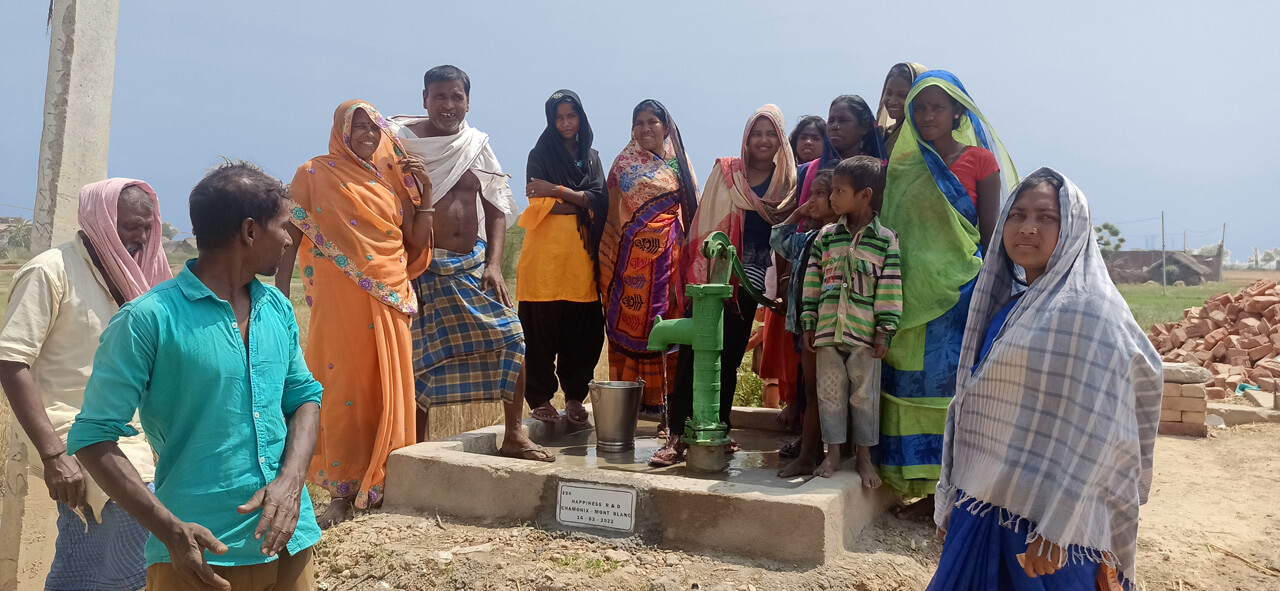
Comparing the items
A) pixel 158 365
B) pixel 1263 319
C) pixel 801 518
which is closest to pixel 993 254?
pixel 801 518

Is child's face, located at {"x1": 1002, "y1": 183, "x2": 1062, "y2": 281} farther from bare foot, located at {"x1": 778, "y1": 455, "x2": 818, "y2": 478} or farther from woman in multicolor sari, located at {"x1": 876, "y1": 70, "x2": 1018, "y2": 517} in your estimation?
bare foot, located at {"x1": 778, "y1": 455, "x2": 818, "y2": 478}

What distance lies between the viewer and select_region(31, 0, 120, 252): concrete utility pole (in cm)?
377

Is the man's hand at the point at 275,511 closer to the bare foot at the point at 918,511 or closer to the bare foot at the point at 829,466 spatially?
the bare foot at the point at 829,466

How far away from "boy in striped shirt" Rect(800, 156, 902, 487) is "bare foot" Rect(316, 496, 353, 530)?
223 centimetres

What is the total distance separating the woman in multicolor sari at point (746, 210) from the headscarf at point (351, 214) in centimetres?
152

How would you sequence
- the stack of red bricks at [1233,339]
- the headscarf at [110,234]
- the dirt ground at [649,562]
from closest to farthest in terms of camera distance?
1. the headscarf at [110,234]
2. the dirt ground at [649,562]
3. the stack of red bricks at [1233,339]

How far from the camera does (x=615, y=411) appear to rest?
166 inches

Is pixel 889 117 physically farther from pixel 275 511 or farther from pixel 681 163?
pixel 275 511

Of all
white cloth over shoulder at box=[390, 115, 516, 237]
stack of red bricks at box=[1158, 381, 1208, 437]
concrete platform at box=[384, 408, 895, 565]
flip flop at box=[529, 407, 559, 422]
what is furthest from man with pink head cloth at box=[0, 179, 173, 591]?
stack of red bricks at box=[1158, 381, 1208, 437]

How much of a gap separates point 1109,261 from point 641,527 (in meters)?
41.8

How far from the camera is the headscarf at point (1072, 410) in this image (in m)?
2.03

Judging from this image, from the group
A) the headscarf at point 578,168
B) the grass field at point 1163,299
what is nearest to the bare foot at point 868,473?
the headscarf at point 578,168

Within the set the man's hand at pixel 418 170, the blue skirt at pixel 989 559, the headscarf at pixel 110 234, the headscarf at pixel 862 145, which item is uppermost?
the headscarf at pixel 862 145

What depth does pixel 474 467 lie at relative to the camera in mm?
3738
